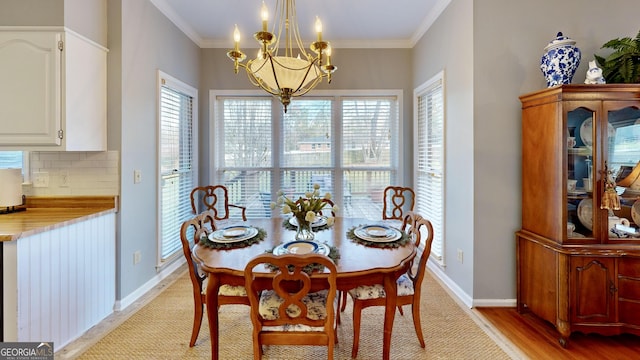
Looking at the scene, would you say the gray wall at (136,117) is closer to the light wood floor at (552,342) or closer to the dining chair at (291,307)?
the dining chair at (291,307)

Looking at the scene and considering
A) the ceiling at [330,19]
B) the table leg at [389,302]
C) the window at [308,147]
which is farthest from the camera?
the window at [308,147]

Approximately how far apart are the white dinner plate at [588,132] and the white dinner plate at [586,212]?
396mm

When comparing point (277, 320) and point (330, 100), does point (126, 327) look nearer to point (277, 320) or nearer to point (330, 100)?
point (277, 320)

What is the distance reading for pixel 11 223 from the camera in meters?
1.95

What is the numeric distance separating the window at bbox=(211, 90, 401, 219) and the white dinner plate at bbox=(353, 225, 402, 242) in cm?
Answer: 188

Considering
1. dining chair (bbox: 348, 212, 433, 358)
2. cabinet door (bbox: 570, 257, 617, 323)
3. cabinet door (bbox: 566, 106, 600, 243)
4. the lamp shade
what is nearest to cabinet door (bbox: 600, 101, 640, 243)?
cabinet door (bbox: 566, 106, 600, 243)

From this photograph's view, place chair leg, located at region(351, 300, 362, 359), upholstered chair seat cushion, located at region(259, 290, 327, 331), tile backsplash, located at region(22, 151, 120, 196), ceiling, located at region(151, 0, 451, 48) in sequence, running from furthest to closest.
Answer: ceiling, located at region(151, 0, 451, 48) → tile backsplash, located at region(22, 151, 120, 196) → chair leg, located at region(351, 300, 362, 359) → upholstered chair seat cushion, located at region(259, 290, 327, 331)

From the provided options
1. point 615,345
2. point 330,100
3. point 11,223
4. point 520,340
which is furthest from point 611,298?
point 11,223

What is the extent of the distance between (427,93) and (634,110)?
1880 mm

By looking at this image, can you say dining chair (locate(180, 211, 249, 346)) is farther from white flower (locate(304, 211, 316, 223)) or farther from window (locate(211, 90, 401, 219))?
window (locate(211, 90, 401, 219))

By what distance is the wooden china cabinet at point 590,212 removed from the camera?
2.08 metres

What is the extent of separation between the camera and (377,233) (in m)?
2.19

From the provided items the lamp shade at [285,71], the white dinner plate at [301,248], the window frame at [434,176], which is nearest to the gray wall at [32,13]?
the lamp shade at [285,71]

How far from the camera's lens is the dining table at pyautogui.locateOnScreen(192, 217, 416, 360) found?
1.62 meters
